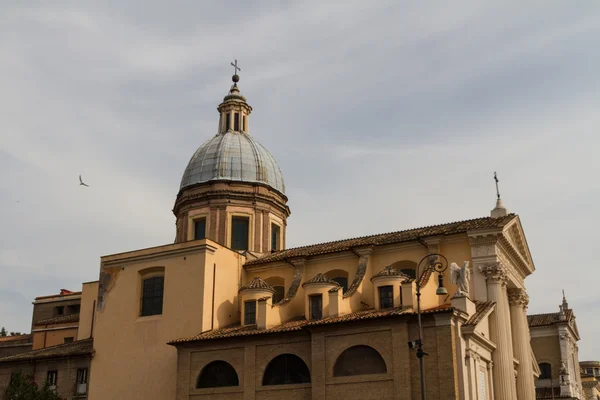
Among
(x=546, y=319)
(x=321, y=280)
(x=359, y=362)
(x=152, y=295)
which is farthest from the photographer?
(x=546, y=319)

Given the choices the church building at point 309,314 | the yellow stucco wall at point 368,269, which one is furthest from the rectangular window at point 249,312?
the yellow stucco wall at point 368,269

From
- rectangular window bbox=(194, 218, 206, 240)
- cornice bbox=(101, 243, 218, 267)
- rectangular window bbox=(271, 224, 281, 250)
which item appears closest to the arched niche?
cornice bbox=(101, 243, 218, 267)

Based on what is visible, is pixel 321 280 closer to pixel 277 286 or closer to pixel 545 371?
pixel 277 286

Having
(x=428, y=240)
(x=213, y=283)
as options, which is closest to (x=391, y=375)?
(x=428, y=240)

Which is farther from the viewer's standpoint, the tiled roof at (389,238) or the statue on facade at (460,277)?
the tiled roof at (389,238)

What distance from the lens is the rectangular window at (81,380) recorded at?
3653cm

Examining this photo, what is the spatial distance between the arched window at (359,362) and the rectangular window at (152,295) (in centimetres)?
1107

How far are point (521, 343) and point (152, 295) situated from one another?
722 inches

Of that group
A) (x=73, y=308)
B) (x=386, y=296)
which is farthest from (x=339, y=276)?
(x=73, y=308)

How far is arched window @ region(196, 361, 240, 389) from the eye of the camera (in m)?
31.6

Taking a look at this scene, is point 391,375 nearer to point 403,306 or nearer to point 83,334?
point 403,306

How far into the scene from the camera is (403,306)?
94.1ft

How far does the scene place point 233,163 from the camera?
1747 inches

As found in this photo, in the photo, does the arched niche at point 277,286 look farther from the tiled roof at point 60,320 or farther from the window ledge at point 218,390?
the tiled roof at point 60,320
